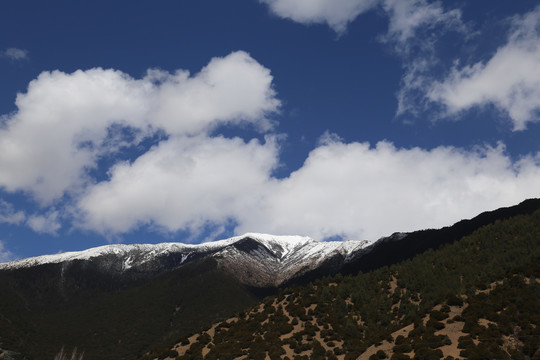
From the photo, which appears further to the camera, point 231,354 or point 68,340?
→ point 68,340

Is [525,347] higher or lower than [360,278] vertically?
lower

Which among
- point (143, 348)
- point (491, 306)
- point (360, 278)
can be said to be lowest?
point (143, 348)

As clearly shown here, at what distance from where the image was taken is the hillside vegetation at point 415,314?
1655 inches

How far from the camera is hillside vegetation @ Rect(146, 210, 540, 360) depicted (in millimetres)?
42031

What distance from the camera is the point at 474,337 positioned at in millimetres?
41344

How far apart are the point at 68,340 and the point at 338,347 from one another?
177261 mm

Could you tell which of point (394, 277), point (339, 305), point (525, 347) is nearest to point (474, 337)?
point (525, 347)

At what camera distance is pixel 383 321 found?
65250 mm

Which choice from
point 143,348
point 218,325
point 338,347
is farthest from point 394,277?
point 143,348

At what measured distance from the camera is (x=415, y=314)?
5494 cm

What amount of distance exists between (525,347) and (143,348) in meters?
177

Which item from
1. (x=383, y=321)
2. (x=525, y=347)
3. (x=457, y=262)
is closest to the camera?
(x=525, y=347)

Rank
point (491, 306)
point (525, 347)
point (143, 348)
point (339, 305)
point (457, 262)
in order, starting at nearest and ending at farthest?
point (525, 347), point (491, 306), point (339, 305), point (457, 262), point (143, 348)

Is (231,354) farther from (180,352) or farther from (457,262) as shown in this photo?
(457,262)
